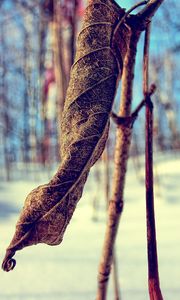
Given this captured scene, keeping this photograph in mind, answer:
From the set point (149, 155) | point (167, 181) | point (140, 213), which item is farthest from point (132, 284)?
point (167, 181)

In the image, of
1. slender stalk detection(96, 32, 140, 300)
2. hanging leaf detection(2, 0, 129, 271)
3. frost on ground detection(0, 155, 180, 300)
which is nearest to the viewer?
hanging leaf detection(2, 0, 129, 271)

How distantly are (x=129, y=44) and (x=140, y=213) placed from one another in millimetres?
2463

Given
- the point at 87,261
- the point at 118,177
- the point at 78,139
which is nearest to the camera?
the point at 78,139

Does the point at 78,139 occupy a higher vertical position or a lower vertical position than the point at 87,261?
higher

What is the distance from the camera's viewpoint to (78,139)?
29cm

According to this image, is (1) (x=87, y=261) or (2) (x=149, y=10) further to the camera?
(1) (x=87, y=261)

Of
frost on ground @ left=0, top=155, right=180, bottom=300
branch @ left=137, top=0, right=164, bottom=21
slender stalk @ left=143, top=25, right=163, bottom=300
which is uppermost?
branch @ left=137, top=0, right=164, bottom=21

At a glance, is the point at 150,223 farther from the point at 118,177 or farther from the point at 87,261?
the point at 87,261

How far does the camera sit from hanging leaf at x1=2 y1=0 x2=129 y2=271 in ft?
0.93

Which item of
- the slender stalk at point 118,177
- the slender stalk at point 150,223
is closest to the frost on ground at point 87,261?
the slender stalk at point 118,177

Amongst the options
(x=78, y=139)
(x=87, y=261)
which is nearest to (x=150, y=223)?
(x=78, y=139)

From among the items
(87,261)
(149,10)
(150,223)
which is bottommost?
(87,261)

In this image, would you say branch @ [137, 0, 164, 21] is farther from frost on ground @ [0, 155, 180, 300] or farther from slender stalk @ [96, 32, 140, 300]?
frost on ground @ [0, 155, 180, 300]

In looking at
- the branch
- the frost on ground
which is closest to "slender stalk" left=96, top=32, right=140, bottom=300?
the branch
